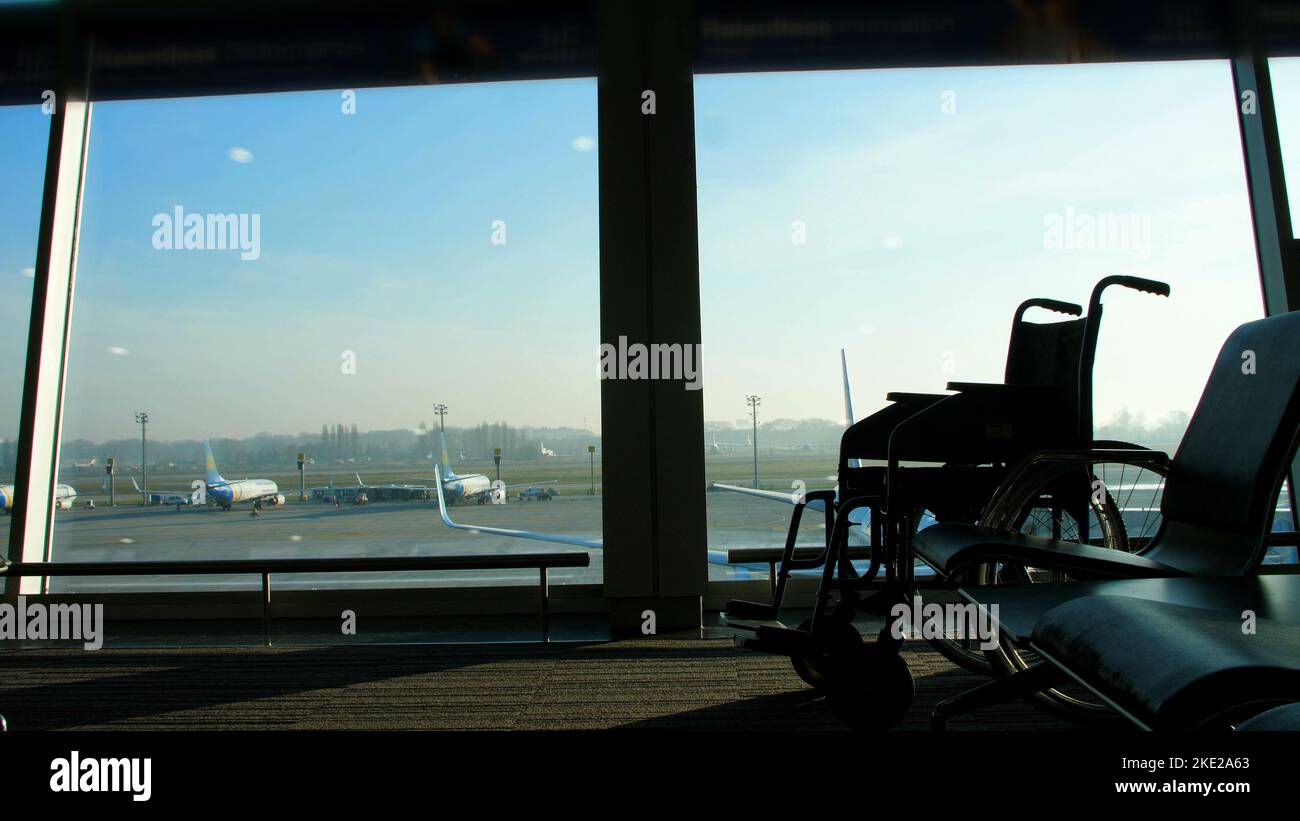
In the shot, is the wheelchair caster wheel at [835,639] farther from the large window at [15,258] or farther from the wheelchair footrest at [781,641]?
the large window at [15,258]

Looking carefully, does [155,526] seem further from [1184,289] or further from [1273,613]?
[1184,289]

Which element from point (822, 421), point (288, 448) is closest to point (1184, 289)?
point (822, 421)

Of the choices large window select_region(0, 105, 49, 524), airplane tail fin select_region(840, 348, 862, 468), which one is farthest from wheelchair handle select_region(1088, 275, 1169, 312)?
large window select_region(0, 105, 49, 524)

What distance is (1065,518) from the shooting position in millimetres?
2139

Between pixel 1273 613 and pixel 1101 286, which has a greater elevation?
pixel 1101 286

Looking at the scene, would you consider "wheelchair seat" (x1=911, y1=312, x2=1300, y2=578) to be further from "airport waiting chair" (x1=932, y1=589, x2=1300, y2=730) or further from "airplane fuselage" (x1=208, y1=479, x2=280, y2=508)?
"airplane fuselage" (x1=208, y1=479, x2=280, y2=508)

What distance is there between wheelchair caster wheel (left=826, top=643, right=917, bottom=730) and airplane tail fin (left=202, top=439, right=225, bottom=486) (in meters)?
3.04

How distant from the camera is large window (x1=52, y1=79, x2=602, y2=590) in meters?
3.57

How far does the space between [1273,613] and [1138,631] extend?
37 cm

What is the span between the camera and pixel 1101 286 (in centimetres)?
199

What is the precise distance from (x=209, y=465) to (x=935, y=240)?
139 inches
